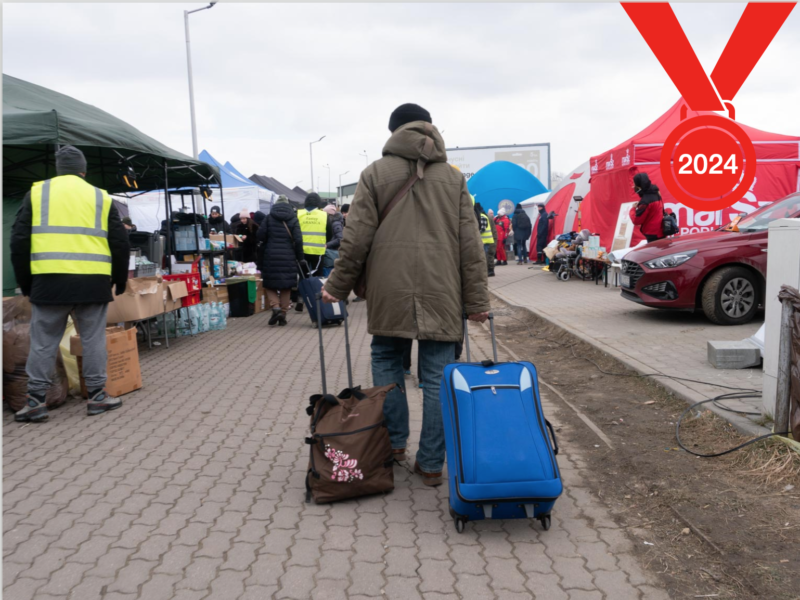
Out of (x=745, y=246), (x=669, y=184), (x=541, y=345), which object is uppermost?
(x=669, y=184)

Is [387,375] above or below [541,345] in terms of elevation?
above

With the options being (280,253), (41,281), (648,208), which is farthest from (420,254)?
(648,208)

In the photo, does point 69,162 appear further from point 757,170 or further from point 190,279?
point 757,170

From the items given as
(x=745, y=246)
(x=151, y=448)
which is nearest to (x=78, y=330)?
(x=151, y=448)

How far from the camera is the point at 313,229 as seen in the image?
1129cm

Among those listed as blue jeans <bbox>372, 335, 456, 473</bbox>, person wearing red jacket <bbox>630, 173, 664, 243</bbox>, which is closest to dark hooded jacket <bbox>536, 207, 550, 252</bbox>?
person wearing red jacket <bbox>630, 173, 664, 243</bbox>

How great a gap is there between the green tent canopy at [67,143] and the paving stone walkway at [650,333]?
5979 millimetres

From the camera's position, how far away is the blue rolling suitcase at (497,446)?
2.99 m

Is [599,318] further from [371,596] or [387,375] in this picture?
[371,596]

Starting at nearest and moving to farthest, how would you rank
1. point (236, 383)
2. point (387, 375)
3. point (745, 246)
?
point (387, 375) → point (236, 383) → point (745, 246)

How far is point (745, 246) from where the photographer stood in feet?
26.5

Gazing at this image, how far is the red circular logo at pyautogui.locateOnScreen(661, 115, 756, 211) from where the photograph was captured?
541 inches

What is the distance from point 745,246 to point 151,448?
7.05 m

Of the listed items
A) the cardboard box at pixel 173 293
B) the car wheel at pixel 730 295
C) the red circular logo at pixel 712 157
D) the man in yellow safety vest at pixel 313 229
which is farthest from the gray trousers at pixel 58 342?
the red circular logo at pixel 712 157
